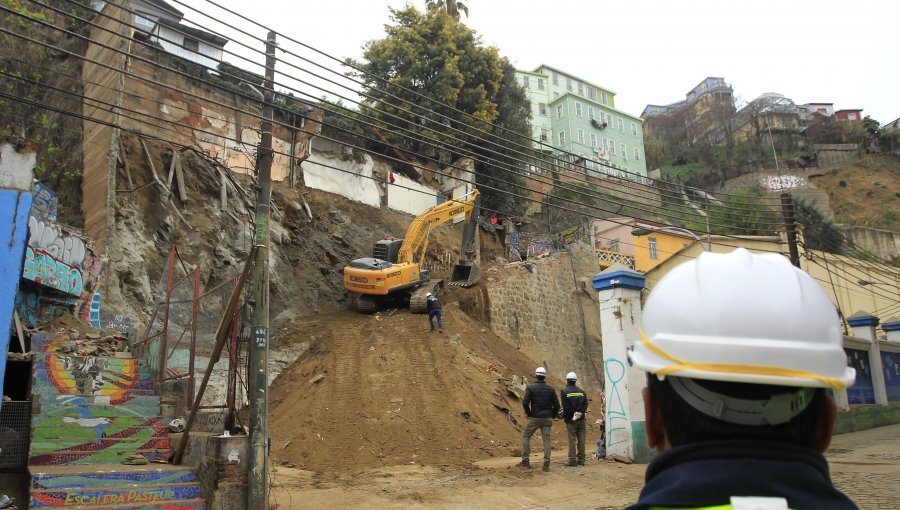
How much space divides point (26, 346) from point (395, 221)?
20260 millimetres

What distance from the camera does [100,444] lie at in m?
9.52

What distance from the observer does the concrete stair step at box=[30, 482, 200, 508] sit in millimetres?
7879

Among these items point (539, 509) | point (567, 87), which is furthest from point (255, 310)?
point (567, 87)

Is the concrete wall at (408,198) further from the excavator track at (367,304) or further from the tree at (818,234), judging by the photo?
the tree at (818,234)

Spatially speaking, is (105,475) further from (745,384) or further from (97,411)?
(745,384)

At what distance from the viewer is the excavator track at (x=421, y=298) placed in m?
22.5

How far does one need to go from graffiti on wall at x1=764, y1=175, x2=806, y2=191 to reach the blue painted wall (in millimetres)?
52836

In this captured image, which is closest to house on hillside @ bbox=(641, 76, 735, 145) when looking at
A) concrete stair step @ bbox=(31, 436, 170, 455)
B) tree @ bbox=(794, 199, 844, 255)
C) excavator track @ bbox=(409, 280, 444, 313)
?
tree @ bbox=(794, 199, 844, 255)

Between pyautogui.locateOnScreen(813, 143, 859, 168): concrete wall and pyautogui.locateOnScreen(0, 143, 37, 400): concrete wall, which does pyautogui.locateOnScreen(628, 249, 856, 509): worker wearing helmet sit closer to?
pyautogui.locateOnScreen(0, 143, 37, 400): concrete wall

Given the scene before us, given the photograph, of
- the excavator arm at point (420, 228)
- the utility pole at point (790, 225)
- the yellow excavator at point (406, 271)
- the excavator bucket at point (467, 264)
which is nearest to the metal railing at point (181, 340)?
the yellow excavator at point (406, 271)

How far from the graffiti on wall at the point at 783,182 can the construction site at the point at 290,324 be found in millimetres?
17541

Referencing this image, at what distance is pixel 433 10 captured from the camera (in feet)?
115

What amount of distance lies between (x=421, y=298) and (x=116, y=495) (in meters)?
14.9

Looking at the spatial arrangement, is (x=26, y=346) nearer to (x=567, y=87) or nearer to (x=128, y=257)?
(x=128, y=257)
